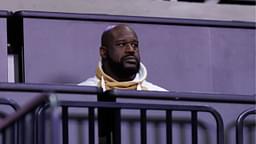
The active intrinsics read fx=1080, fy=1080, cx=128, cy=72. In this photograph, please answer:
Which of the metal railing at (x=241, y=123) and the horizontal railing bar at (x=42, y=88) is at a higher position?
the horizontal railing bar at (x=42, y=88)

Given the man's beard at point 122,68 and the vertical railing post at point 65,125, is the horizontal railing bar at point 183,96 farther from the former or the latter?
the man's beard at point 122,68

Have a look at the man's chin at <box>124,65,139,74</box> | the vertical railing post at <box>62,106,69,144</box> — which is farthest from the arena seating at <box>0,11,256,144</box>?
the man's chin at <box>124,65,139,74</box>

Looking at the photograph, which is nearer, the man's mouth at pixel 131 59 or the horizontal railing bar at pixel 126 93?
the horizontal railing bar at pixel 126 93

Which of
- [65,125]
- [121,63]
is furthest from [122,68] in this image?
→ [65,125]

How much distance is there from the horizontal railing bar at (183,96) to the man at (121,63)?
313mm

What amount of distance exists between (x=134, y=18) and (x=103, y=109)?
191 cm

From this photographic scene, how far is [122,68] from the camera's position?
557cm

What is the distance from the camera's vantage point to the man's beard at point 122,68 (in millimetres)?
5531

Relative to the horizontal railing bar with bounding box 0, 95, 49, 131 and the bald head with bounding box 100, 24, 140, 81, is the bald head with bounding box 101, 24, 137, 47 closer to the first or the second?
the bald head with bounding box 100, 24, 140, 81

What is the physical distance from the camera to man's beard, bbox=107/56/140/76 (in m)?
5.53

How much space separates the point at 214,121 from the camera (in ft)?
17.5

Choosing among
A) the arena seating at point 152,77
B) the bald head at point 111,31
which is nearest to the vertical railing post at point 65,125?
the arena seating at point 152,77

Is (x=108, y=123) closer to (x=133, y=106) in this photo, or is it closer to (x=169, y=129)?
(x=133, y=106)

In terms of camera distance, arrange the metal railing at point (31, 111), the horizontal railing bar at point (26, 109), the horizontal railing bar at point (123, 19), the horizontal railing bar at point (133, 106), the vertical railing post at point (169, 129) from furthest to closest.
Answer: the horizontal railing bar at point (123, 19), the vertical railing post at point (169, 129), the horizontal railing bar at point (133, 106), the horizontal railing bar at point (26, 109), the metal railing at point (31, 111)
